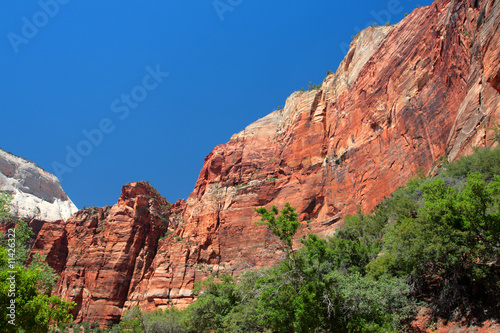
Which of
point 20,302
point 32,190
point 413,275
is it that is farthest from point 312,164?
point 32,190

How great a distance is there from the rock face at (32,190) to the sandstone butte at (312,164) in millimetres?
27538

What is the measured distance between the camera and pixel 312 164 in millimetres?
55438

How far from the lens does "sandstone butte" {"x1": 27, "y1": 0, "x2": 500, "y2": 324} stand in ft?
100

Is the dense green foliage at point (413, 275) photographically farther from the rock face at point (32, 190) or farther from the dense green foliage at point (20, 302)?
the rock face at point (32, 190)

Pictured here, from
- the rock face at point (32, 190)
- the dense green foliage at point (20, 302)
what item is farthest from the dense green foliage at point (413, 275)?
the rock face at point (32, 190)

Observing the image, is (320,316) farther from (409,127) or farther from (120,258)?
(120,258)

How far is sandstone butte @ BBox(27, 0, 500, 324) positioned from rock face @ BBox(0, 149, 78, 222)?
27538 millimetres

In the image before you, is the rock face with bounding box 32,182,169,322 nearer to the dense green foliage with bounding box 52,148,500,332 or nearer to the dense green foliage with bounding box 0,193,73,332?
the dense green foliage with bounding box 0,193,73,332

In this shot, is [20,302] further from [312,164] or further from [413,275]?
[312,164]

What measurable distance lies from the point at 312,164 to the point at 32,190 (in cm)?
8834

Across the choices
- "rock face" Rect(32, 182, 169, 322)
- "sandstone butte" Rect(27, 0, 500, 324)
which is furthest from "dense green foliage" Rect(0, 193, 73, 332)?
"rock face" Rect(32, 182, 169, 322)

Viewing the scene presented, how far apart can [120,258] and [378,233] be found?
49518mm

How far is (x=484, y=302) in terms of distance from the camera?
44.7ft

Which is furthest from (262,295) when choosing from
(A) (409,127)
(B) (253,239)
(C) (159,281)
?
(C) (159,281)
